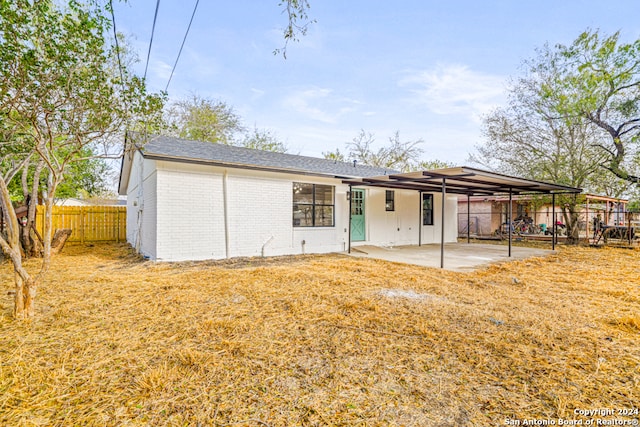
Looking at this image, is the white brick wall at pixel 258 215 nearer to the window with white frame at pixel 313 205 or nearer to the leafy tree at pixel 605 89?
the window with white frame at pixel 313 205

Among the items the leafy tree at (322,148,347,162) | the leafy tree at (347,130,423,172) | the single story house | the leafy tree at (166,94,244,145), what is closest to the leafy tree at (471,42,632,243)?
the single story house

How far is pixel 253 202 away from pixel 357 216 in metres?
3.98

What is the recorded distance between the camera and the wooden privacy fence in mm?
12281

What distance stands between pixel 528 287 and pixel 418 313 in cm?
291

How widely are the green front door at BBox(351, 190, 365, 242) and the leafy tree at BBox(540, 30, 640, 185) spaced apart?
8208mm

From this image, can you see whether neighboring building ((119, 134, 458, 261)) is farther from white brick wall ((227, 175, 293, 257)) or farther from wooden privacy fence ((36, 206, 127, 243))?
wooden privacy fence ((36, 206, 127, 243))

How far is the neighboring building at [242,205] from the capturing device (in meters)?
7.50

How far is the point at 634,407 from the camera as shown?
1985 mm

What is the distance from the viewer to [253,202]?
28.2 ft

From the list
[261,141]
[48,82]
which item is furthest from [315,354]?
[261,141]

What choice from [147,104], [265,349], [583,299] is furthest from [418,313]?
[147,104]

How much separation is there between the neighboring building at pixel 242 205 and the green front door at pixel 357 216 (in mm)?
35

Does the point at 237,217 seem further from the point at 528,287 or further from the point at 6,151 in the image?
the point at 528,287

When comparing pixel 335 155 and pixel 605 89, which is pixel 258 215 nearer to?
pixel 605 89
